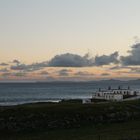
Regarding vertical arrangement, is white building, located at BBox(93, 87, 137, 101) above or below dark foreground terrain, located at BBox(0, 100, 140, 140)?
above

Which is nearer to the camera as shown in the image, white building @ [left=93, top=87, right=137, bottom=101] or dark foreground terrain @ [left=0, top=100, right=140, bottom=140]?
dark foreground terrain @ [left=0, top=100, right=140, bottom=140]

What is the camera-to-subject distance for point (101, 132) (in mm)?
66000

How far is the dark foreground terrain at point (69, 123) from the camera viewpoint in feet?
214

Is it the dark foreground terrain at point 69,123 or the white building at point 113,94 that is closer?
the dark foreground terrain at point 69,123

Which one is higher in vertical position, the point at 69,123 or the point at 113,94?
the point at 113,94

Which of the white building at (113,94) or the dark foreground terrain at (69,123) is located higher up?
the white building at (113,94)

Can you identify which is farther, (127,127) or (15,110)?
(15,110)

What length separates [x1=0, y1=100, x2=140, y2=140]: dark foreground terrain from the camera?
214 ft

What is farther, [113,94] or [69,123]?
[113,94]

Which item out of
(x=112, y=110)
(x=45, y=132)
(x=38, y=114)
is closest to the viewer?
(x=45, y=132)

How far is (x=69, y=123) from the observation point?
74125 millimetres

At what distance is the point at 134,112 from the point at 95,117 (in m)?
9.44

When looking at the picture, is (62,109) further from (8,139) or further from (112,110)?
(8,139)

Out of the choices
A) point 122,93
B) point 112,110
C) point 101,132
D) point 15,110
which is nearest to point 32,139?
point 101,132
